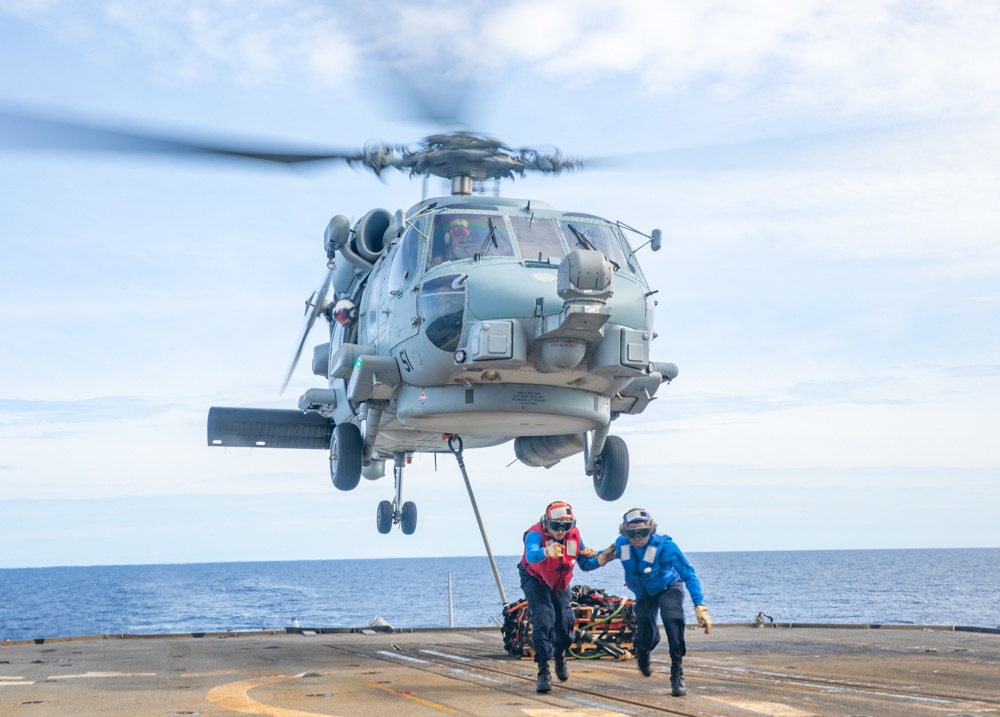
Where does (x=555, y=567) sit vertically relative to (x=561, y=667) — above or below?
above

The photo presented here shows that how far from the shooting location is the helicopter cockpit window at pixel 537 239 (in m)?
13.3

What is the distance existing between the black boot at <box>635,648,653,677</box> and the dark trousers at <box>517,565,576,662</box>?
0.62 meters

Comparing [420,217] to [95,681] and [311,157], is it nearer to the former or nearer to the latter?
→ [311,157]

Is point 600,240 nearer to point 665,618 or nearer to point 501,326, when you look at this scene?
point 501,326

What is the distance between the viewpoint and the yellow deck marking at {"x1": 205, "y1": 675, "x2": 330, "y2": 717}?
7781mm

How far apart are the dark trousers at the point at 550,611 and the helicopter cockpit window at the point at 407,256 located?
16.7 ft

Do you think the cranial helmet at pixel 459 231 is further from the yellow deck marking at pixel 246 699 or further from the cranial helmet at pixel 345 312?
the yellow deck marking at pixel 246 699

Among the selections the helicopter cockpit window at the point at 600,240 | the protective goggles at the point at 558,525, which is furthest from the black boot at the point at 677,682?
the helicopter cockpit window at the point at 600,240

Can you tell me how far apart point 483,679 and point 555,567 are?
4.34 ft

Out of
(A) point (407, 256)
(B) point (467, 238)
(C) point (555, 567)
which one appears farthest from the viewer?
(A) point (407, 256)

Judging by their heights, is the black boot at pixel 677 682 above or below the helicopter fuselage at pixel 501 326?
below

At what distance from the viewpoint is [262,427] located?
18.3 m

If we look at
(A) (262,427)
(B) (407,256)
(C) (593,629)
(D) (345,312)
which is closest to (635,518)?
(C) (593,629)

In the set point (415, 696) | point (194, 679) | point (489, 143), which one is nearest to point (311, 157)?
point (489, 143)
